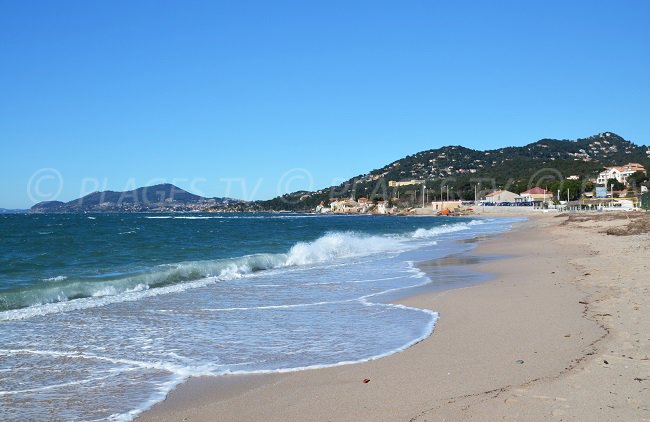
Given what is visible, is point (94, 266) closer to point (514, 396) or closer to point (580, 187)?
point (514, 396)

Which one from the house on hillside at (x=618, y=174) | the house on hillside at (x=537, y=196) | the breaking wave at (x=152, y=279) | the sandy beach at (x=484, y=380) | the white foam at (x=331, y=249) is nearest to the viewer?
the sandy beach at (x=484, y=380)

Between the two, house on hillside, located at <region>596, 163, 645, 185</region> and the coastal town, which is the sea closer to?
the coastal town

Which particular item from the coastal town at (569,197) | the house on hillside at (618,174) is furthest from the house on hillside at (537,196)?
the house on hillside at (618,174)

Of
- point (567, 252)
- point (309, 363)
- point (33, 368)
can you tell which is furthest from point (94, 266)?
point (567, 252)

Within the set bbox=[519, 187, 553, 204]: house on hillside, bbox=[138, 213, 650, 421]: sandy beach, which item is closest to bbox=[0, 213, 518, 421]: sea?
bbox=[138, 213, 650, 421]: sandy beach

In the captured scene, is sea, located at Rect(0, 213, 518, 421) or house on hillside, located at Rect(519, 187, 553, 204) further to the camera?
house on hillside, located at Rect(519, 187, 553, 204)

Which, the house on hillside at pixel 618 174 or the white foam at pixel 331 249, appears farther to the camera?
the house on hillside at pixel 618 174

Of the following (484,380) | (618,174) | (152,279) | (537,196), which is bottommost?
(152,279)

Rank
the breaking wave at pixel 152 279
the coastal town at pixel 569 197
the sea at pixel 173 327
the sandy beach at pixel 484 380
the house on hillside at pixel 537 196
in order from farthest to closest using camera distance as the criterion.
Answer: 1. the house on hillside at pixel 537 196
2. the coastal town at pixel 569 197
3. the breaking wave at pixel 152 279
4. the sea at pixel 173 327
5. the sandy beach at pixel 484 380

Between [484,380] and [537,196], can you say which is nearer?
[484,380]

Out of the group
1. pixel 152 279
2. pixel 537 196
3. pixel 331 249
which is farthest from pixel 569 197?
pixel 152 279

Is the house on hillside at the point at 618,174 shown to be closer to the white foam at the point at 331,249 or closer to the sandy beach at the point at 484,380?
the white foam at the point at 331,249

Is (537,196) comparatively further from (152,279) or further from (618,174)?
(152,279)

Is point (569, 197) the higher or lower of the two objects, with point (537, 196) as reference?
lower
